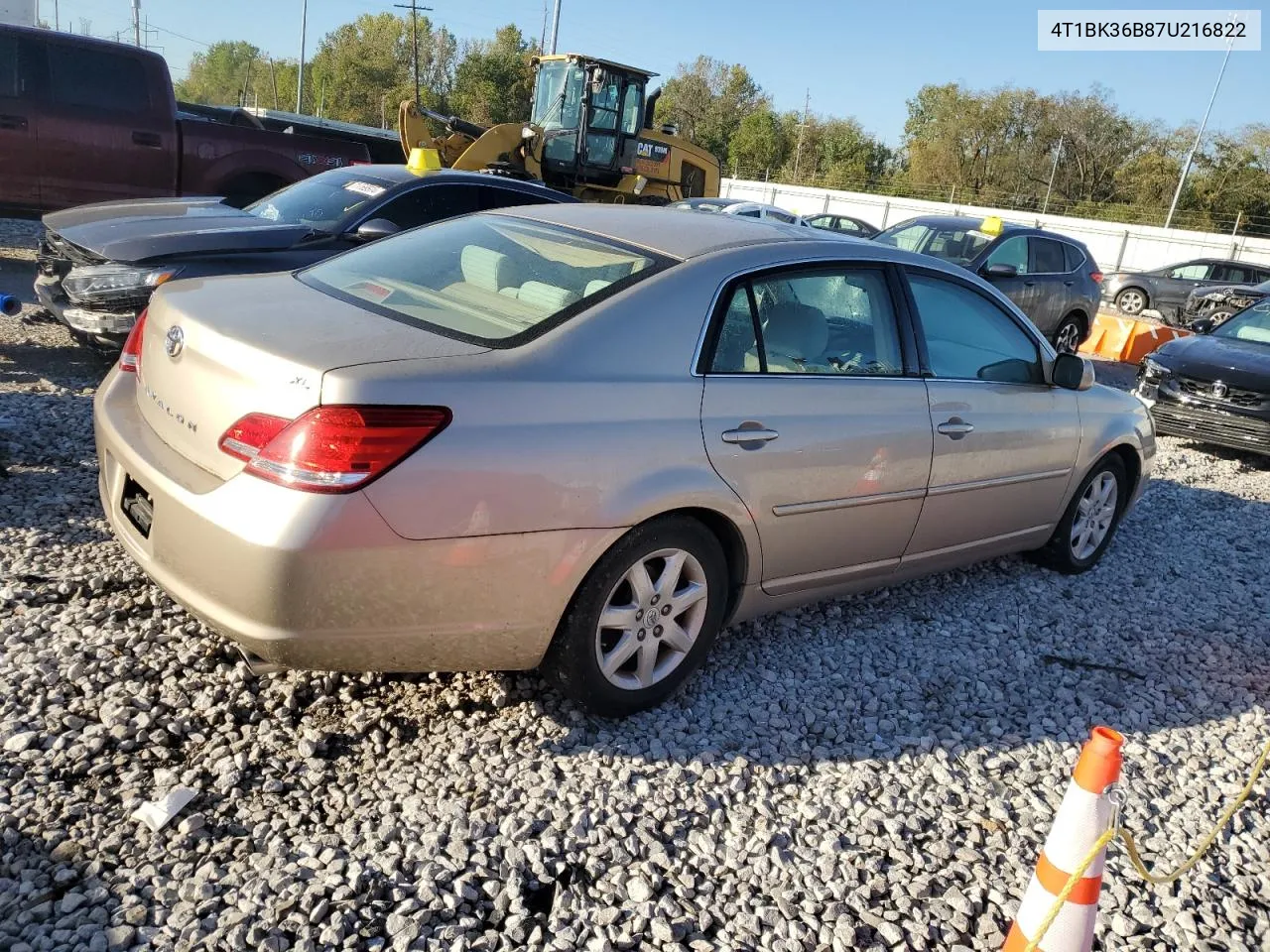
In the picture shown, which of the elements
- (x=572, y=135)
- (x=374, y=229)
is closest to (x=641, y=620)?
(x=374, y=229)

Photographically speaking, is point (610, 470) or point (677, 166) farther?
point (677, 166)

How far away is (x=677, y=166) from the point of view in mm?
19469

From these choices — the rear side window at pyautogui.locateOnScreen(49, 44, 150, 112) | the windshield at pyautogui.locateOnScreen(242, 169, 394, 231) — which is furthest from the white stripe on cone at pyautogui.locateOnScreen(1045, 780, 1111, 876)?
the rear side window at pyautogui.locateOnScreen(49, 44, 150, 112)

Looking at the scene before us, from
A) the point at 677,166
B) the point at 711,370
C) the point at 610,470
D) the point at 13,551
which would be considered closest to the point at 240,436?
the point at 610,470

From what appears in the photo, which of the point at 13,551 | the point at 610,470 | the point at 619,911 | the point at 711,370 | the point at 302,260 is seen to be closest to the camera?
the point at 619,911

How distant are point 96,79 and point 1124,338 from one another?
41.5 feet

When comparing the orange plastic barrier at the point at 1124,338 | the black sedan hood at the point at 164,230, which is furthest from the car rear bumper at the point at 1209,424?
the black sedan hood at the point at 164,230

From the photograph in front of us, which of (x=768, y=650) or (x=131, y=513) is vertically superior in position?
(x=131, y=513)

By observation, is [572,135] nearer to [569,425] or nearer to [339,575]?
[569,425]

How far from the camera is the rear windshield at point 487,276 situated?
3.11 m

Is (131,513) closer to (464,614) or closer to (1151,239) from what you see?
(464,614)

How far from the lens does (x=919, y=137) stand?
61.4 meters

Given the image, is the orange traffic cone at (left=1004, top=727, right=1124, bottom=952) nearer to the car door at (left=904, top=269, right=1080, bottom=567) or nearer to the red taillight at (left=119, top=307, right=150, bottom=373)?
the car door at (left=904, top=269, right=1080, bottom=567)

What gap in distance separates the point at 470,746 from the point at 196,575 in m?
0.94
